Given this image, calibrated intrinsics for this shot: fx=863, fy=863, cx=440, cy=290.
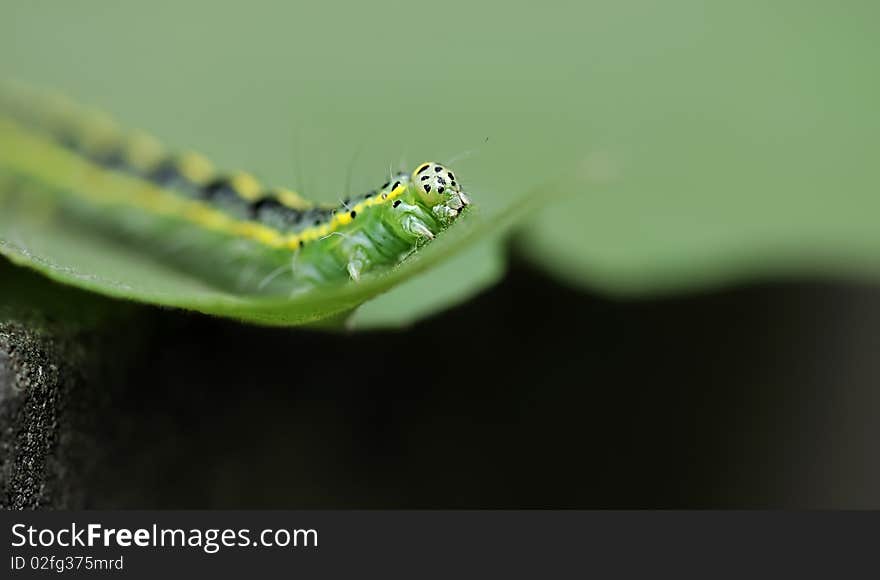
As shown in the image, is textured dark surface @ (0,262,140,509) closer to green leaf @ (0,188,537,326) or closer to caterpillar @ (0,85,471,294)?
green leaf @ (0,188,537,326)

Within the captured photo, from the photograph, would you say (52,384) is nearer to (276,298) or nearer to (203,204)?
(276,298)

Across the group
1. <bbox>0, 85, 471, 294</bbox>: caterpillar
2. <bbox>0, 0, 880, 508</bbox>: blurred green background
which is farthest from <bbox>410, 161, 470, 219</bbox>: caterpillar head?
<bbox>0, 0, 880, 508</bbox>: blurred green background

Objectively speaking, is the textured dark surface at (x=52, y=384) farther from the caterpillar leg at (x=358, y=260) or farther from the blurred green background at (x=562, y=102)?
the blurred green background at (x=562, y=102)

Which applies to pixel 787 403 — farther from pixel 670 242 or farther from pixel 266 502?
pixel 266 502

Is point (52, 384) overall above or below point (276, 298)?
below

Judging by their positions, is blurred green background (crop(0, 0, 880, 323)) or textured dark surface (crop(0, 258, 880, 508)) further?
blurred green background (crop(0, 0, 880, 323))

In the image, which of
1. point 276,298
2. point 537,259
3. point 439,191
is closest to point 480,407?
point 537,259
